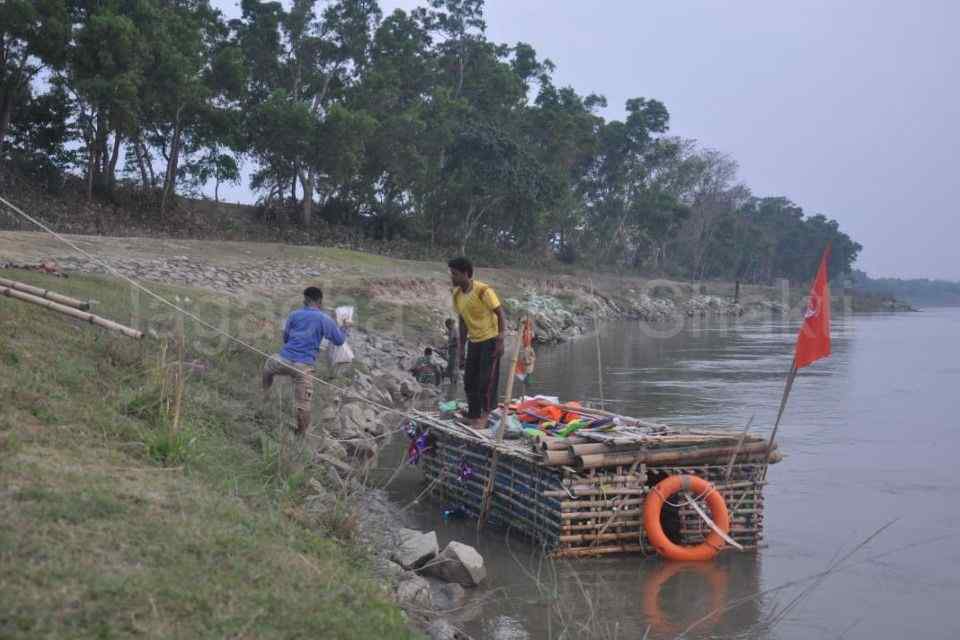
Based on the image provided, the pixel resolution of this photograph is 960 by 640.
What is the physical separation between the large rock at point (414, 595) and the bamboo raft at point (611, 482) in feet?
5.39

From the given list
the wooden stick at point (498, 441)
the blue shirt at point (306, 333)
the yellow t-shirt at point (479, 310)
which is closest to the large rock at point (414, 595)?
the wooden stick at point (498, 441)

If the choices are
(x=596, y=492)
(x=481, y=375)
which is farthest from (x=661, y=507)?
(x=481, y=375)

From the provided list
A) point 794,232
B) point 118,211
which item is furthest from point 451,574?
point 794,232

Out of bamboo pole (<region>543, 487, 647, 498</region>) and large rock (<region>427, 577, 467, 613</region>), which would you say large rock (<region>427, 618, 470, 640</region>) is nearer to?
large rock (<region>427, 577, 467, 613</region>)

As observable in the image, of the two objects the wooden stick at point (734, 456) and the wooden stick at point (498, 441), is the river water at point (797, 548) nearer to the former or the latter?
the wooden stick at point (498, 441)

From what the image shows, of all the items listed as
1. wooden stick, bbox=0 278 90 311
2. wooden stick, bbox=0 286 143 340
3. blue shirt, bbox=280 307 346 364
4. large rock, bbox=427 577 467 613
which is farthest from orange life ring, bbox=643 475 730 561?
wooden stick, bbox=0 278 90 311

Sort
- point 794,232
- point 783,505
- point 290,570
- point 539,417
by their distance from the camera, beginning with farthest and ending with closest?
point 794,232
point 783,505
point 539,417
point 290,570

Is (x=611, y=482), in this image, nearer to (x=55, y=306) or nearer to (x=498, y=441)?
(x=498, y=441)

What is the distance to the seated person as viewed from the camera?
19359 millimetres

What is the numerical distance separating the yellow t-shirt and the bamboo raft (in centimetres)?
113

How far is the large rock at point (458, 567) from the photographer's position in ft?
24.8

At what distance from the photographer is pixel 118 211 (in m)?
33.1

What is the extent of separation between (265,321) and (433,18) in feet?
111

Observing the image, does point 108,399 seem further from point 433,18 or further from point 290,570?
point 433,18
